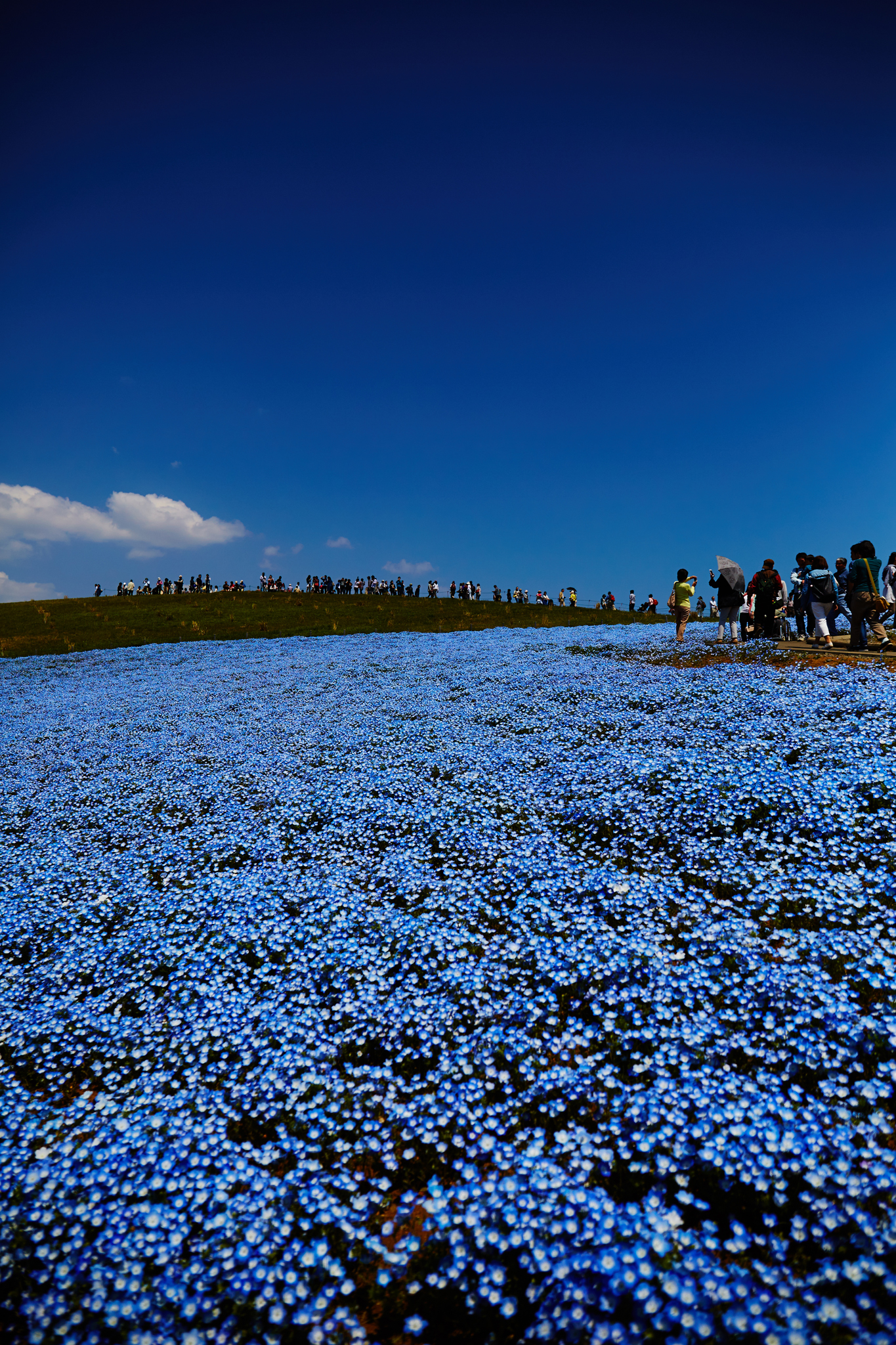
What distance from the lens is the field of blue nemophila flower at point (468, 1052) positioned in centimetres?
342

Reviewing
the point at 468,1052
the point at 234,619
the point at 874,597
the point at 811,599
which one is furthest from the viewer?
the point at 234,619

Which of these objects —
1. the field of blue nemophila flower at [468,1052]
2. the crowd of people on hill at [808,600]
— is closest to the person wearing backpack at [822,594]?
the crowd of people on hill at [808,600]

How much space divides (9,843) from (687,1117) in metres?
10.7

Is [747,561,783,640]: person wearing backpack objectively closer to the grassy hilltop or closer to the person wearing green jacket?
the person wearing green jacket

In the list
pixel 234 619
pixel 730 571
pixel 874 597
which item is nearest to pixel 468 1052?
pixel 874 597

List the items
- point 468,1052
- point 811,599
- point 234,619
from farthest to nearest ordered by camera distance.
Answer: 1. point 234,619
2. point 811,599
3. point 468,1052

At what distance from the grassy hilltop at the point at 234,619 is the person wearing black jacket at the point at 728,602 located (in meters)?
17.7

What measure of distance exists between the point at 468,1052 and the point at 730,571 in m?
19.7

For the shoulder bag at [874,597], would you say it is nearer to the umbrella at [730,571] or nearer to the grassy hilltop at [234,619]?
the umbrella at [730,571]

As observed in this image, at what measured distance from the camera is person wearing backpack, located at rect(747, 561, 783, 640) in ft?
67.4

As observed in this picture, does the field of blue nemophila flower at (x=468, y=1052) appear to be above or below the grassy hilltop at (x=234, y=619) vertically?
below

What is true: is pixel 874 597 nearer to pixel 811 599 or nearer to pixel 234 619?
pixel 811 599

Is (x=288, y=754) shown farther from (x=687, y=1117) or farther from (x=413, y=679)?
(x=687, y=1117)

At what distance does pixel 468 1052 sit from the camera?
5.11 meters
